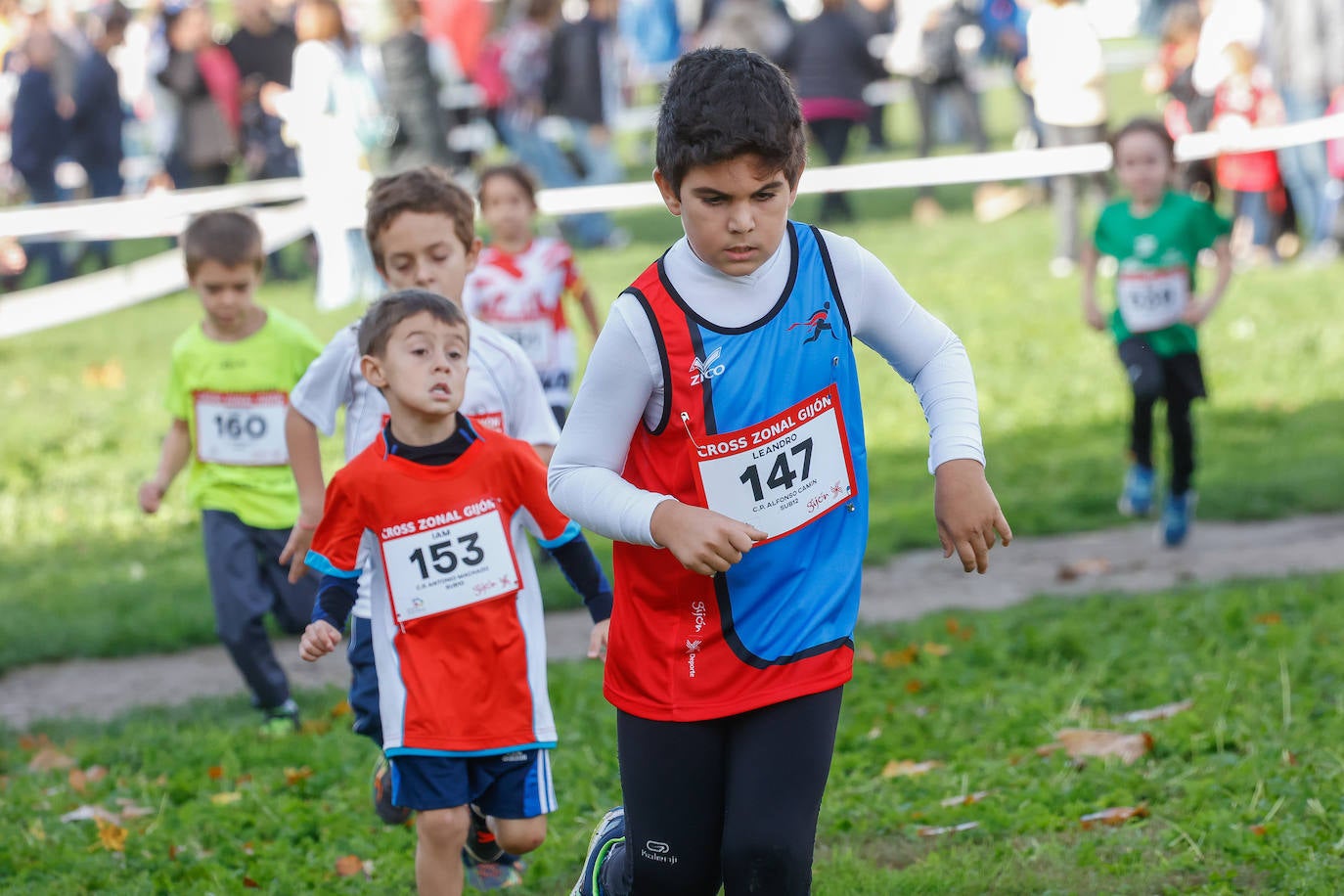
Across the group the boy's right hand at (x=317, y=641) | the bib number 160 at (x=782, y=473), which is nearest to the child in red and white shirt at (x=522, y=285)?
the boy's right hand at (x=317, y=641)

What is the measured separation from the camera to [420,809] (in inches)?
157

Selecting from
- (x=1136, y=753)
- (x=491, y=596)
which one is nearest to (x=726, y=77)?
(x=491, y=596)

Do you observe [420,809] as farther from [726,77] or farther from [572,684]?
[572,684]

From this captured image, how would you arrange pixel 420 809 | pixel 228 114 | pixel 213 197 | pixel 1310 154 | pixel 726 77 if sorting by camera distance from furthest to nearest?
pixel 228 114, pixel 213 197, pixel 1310 154, pixel 420 809, pixel 726 77

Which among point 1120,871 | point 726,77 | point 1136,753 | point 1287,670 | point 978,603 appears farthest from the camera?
point 978,603

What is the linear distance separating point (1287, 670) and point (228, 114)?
13.7 m

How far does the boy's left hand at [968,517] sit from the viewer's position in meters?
3.18

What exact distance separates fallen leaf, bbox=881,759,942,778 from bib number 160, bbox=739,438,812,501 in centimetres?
221

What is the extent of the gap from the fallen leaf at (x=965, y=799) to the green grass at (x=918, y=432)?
3148mm

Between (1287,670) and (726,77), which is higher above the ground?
(726,77)

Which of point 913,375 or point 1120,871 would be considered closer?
point 913,375

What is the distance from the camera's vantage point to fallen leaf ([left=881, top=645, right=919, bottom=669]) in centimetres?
646

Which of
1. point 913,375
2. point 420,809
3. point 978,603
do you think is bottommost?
point 978,603

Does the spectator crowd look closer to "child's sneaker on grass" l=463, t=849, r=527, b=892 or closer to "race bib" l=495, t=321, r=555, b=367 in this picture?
"race bib" l=495, t=321, r=555, b=367
